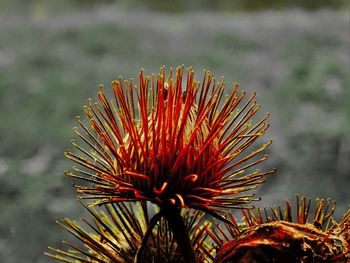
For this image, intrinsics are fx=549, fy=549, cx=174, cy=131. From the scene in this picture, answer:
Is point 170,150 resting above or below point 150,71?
below

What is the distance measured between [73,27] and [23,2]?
843mm

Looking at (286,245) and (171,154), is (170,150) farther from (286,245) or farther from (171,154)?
(286,245)

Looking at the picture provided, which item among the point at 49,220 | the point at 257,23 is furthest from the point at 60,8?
the point at 49,220

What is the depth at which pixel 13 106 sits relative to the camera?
8.70 ft

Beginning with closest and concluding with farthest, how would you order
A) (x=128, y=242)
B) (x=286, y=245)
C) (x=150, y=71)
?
Answer: (x=286, y=245), (x=128, y=242), (x=150, y=71)

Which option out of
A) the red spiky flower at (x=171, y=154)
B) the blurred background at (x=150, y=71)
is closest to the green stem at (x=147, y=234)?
the red spiky flower at (x=171, y=154)

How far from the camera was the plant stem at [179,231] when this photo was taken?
1.79ft

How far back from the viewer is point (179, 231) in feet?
→ 1.82

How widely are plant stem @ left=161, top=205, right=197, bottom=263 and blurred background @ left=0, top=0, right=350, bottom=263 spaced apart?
1.25 m

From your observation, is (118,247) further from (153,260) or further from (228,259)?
(228,259)

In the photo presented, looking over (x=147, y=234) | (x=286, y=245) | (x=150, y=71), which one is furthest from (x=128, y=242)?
(x=150, y=71)

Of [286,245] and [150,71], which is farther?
[150,71]

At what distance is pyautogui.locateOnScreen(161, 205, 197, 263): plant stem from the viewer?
55 cm

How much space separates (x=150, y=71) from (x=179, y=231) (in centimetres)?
222
